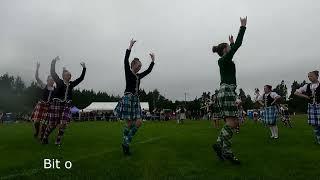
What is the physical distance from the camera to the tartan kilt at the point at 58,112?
49.3 feet

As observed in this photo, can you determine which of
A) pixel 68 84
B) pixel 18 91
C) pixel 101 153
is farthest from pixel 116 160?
pixel 18 91

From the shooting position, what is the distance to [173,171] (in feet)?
29.3

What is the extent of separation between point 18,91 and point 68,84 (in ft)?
537

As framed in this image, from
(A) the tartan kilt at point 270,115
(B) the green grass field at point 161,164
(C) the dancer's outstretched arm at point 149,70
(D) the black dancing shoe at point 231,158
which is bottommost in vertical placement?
(B) the green grass field at point 161,164

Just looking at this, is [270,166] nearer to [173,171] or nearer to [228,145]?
[228,145]

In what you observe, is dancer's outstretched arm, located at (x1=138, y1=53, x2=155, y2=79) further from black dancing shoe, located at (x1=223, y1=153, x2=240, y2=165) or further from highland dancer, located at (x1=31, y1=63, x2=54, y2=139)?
highland dancer, located at (x1=31, y1=63, x2=54, y2=139)

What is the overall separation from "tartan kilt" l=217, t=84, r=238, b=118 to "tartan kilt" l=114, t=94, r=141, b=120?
2.51 m

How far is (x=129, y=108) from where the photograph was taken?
1182 centimetres

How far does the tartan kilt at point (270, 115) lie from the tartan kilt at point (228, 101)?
9368 mm

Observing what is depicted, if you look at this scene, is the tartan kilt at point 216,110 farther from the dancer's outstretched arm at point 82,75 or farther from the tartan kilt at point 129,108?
the dancer's outstretched arm at point 82,75

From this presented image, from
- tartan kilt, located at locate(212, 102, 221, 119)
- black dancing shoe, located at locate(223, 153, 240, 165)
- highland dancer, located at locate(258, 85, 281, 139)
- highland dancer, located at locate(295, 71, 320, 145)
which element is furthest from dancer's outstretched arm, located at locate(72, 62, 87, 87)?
highland dancer, located at locate(258, 85, 281, 139)

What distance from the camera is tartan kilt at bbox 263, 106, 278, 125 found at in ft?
62.7

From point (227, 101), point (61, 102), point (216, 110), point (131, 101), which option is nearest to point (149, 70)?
point (131, 101)

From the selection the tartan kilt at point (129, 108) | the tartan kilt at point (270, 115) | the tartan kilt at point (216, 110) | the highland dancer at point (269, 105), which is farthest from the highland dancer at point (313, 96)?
the tartan kilt at point (129, 108)
